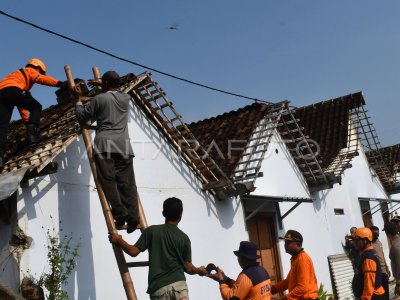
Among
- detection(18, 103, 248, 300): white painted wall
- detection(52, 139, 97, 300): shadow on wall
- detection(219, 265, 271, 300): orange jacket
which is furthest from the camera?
detection(52, 139, 97, 300): shadow on wall

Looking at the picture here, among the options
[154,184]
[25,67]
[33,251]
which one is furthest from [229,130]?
[33,251]

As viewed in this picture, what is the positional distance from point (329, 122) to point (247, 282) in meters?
11.6

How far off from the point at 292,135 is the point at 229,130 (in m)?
1.74

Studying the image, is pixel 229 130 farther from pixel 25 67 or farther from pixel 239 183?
pixel 25 67

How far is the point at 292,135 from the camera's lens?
37.7 feet

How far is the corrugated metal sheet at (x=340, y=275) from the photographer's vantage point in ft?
35.8

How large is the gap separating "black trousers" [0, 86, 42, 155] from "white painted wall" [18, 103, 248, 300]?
589 millimetres

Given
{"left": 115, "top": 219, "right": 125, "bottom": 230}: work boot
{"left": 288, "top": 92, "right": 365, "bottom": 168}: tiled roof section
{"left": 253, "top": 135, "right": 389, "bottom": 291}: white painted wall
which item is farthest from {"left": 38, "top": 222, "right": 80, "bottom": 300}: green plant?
{"left": 288, "top": 92, "right": 365, "bottom": 168}: tiled roof section

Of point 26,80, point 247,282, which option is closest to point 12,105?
point 26,80

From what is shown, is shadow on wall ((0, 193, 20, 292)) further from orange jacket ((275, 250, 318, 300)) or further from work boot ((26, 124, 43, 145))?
orange jacket ((275, 250, 318, 300))

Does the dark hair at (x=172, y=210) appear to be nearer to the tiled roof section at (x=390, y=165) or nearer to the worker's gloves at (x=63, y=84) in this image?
the worker's gloves at (x=63, y=84)

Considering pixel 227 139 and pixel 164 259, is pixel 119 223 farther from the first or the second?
pixel 227 139

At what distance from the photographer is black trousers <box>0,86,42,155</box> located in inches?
218

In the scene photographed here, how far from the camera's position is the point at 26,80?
5871 mm
